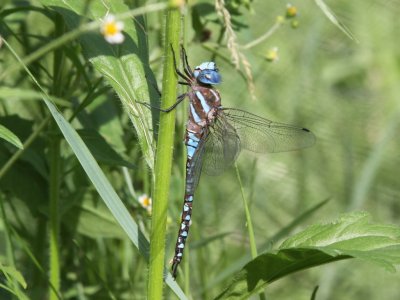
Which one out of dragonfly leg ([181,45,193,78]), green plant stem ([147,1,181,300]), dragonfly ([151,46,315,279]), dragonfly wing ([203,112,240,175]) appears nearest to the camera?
green plant stem ([147,1,181,300])

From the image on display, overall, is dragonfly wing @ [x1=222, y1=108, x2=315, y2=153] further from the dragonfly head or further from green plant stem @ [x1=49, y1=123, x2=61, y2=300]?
green plant stem @ [x1=49, y1=123, x2=61, y2=300]

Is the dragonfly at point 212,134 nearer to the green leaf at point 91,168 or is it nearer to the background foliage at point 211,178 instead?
the background foliage at point 211,178

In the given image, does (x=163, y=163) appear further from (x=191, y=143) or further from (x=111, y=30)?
(x=191, y=143)

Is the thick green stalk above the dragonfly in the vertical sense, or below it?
below

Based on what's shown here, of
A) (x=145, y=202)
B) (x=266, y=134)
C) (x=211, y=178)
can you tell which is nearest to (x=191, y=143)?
(x=145, y=202)

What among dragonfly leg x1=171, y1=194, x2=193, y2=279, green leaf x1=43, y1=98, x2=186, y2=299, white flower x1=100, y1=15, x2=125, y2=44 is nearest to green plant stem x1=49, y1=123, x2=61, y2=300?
dragonfly leg x1=171, y1=194, x2=193, y2=279

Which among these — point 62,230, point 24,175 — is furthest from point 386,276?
point 24,175

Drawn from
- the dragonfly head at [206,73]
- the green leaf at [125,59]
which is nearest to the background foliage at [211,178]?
the green leaf at [125,59]
